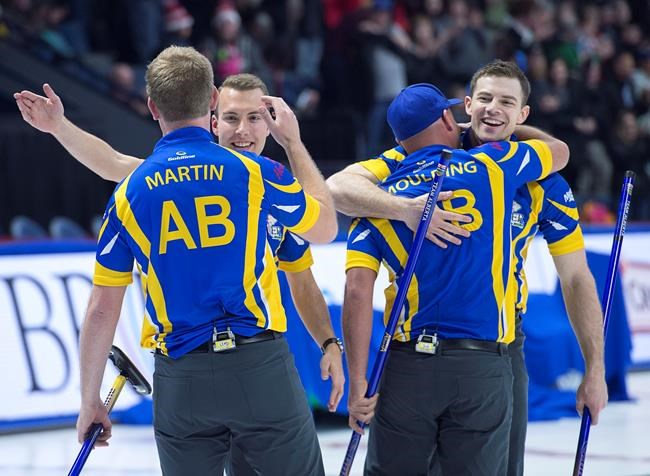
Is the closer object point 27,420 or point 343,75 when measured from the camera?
point 27,420

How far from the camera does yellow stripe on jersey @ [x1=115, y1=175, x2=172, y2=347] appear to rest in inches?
161

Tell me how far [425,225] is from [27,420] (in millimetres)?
5511

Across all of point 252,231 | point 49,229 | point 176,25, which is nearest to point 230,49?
point 176,25

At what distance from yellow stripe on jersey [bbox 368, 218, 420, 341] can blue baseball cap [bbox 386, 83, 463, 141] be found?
1.18 ft

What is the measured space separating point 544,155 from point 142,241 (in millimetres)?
1665

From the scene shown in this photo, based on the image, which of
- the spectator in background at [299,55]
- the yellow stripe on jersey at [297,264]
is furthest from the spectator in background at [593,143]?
the yellow stripe on jersey at [297,264]

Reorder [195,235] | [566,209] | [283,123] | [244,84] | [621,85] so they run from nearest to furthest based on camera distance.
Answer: [195,235] → [283,123] → [566,209] → [244,84] → [621,85]

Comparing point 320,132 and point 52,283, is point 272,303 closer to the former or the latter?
point 52,283

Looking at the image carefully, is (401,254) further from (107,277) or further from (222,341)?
(107,277)

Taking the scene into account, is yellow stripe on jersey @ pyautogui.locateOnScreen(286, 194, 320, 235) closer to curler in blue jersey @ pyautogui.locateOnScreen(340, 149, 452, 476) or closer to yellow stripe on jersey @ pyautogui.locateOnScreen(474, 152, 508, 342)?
curler in blue jersey @ pyautogui.locateOnScreen(340, 149, 452, 476)

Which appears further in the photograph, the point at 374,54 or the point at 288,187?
the point at 374,54

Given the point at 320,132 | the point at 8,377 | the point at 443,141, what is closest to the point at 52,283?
the point at 8,377

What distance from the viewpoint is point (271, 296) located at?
4266mm

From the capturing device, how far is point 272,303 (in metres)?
4.26
